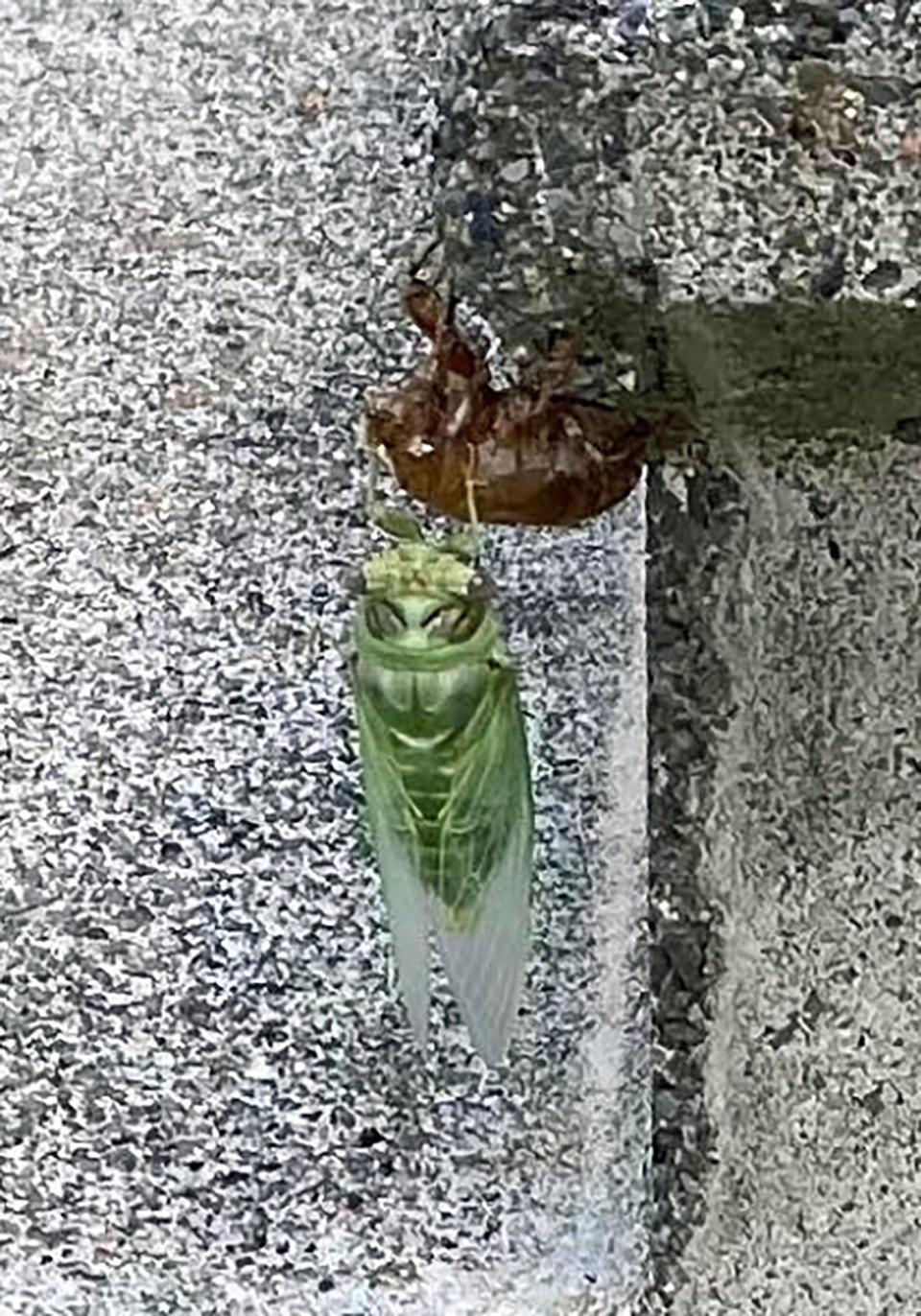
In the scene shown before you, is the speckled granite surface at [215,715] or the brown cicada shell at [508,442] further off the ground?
the brown cicada shell at [508,442]

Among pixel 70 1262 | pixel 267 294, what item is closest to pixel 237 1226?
pixel 70 1262

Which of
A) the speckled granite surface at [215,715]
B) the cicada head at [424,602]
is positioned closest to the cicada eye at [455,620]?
the cicada head at [424,602]

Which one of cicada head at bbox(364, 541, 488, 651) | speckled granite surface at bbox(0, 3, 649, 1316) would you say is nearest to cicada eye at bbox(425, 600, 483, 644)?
cicada head at bbox(364, 541, 488, 651)

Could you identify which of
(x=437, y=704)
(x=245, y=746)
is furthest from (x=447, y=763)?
(x=245, y=746)

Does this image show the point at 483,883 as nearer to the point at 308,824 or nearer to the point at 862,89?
the point at 308,824

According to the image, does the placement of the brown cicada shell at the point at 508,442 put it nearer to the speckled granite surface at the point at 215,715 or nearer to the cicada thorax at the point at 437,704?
the cicada thorax at the point at 437,704

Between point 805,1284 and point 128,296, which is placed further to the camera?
point 128,296

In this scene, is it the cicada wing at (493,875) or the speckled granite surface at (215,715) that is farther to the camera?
the speckled granite surface at (215,715)

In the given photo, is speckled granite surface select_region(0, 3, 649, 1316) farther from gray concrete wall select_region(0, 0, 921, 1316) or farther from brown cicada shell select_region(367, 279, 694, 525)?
brown cicada shell select_region(367, 279, 694, 525)
